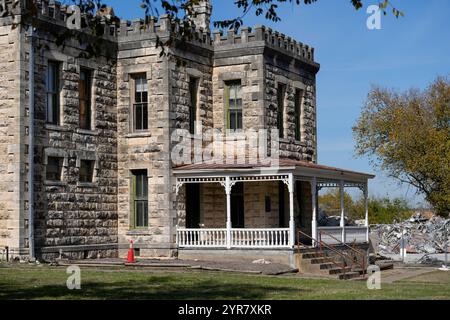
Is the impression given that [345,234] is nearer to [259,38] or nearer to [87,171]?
[259,38]

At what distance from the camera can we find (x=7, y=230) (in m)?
24.5

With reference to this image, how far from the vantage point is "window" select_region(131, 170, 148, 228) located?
28.0m

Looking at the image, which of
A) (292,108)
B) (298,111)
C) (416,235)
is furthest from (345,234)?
(416,235)

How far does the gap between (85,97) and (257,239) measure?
23.6ft

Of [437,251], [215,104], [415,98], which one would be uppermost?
[415,98]

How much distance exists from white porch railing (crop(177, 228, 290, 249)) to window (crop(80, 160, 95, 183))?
3.32m

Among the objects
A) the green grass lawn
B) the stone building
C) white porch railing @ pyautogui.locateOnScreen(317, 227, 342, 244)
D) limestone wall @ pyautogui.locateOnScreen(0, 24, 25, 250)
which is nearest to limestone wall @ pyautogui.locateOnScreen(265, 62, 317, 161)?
the stone building

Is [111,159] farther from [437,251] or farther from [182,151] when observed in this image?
[437,251]

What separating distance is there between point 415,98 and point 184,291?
4306 centimetres

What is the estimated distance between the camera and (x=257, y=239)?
2731 centimetres

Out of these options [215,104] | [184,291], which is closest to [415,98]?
[215,104]

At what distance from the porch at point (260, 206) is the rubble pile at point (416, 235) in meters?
11.7

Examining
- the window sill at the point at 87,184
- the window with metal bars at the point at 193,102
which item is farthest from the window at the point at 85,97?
the window with metal bars at the point at 193,102

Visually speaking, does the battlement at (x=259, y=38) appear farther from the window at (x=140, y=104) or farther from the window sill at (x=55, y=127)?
the window sill at (x=55, y=127)
